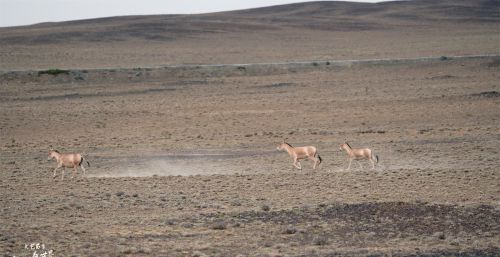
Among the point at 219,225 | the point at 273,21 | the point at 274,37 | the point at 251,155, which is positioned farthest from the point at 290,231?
the point at 273,21

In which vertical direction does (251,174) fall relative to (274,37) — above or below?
below

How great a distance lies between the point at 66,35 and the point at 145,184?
81.3m

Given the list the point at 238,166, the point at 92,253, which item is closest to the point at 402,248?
the point at 92,253

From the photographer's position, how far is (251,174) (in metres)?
21.2

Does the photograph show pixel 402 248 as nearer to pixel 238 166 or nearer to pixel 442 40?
pixel 238 166

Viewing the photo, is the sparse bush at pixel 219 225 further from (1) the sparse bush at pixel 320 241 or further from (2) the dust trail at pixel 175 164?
(2) the dust trail at pixel 175 164

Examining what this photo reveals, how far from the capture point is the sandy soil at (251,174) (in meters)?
14.3

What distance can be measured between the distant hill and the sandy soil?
2171 inches

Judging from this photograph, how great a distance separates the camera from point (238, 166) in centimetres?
2294

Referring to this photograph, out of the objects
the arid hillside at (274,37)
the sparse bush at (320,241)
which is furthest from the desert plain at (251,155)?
the arid hillside at (274,37)

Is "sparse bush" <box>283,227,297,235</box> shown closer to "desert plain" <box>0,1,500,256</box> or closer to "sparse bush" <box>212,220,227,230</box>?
"desert plain" <box>0,1,500,256</box>

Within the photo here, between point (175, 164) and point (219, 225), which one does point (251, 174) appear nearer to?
point (175, 164)

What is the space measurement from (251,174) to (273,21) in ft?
354

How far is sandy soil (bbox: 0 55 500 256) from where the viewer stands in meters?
14.3
